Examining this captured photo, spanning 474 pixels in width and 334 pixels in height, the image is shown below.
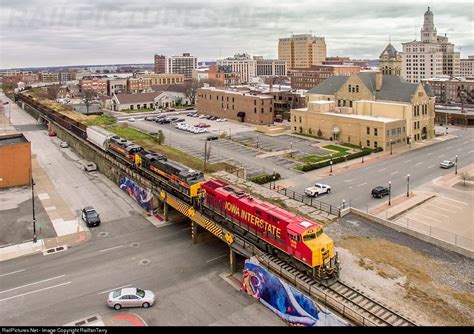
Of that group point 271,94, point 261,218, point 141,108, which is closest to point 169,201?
point 261,218

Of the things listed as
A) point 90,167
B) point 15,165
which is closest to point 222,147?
point 90,167

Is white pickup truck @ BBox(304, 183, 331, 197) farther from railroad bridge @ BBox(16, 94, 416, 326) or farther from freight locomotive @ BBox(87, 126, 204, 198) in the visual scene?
railroad bridge @ BBox(16, 94, 416, 326)

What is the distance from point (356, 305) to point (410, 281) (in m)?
5.03

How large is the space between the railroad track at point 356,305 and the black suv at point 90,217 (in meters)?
20.4

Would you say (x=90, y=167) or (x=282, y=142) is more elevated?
(x=282, y=142)

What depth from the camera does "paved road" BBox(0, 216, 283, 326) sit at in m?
23.4

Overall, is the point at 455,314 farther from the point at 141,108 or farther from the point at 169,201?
Answer: the point at 141,108

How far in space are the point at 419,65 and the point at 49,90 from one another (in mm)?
142597

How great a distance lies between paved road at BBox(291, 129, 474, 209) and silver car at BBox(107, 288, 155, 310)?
23.0 meters

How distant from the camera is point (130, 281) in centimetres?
2727

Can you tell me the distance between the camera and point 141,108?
5094 inches

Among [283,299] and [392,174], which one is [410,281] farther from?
[392,174]

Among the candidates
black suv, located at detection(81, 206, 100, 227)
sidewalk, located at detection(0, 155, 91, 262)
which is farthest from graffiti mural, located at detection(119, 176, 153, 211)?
→ sidewalk, located at detection(0, 155, 91, 262)

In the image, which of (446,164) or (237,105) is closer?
(446,164)
